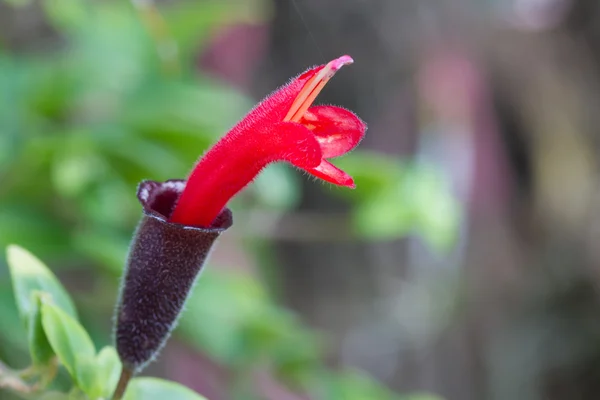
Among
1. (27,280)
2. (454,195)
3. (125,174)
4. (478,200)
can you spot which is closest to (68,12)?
(125,174)

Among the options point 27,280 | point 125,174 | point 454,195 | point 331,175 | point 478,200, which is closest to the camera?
point 331,175

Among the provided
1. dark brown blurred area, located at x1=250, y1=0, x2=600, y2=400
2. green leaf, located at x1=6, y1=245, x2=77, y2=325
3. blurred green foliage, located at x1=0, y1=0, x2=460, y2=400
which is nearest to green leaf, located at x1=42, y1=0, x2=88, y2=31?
blurred green foliage, located at x1=0, y1=0, x2=460, y2=400

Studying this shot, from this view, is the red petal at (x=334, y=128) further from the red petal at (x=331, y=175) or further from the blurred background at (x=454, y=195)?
the blurred background at (x=454, y=195)

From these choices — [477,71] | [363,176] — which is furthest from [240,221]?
[477,71]

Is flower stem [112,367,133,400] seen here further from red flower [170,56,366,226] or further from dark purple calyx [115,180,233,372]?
Answer: red flower [170,56,366,226]

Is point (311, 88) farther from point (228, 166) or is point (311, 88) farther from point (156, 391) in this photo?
point (156, 391)

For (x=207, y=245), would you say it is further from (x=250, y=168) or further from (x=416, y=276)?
(x=416, y=276)
